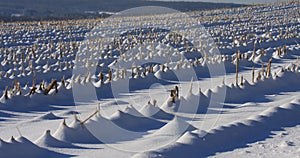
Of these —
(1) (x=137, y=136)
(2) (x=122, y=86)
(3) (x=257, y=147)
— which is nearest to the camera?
(3) (x=257, y=147)

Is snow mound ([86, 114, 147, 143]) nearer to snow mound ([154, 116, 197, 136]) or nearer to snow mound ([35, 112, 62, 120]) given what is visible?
snow mound ([154, 116, 197, 136])

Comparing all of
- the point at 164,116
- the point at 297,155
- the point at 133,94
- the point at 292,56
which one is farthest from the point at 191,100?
the point at 292,56

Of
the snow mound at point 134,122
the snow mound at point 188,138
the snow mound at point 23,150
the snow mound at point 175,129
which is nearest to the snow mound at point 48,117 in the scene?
the snow mound at point 134,122

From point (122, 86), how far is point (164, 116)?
8.17 ft

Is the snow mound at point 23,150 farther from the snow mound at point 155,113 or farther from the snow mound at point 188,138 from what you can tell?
the snow mound at point 155,113

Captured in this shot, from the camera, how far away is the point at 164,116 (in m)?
5.98

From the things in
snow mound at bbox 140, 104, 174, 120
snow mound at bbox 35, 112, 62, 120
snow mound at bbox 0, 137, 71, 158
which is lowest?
snow mound at bbox 0, 137, 71, 158

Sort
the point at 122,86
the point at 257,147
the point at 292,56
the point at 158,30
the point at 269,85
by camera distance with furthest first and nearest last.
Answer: the point at 158,30 < the point at 292,56 < the point at 122,86 < the point at 269,85 < the point at 257,147

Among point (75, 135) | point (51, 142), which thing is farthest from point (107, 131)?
point (51, 142)

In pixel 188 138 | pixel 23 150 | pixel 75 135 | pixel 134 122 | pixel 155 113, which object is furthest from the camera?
pixel 155 113

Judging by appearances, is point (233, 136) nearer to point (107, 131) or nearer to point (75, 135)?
point (107, 131)

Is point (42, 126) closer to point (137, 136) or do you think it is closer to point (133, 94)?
point (137, 136)

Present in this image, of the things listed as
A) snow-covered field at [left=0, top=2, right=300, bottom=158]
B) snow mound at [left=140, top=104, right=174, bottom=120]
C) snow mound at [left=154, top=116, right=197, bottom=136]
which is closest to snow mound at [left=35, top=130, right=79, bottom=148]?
snow-covered field at [left=0, top=2, right=300, bottom=158]

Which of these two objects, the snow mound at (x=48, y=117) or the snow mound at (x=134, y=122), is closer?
the snow mound at (x=134, y=122)
